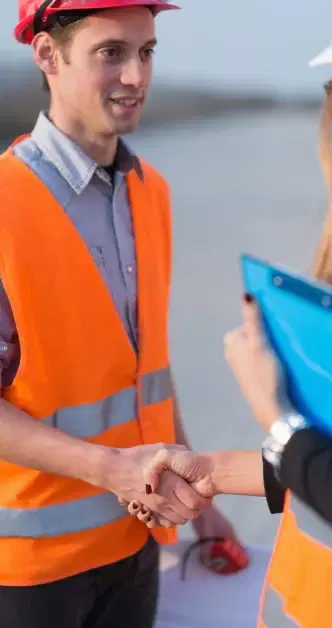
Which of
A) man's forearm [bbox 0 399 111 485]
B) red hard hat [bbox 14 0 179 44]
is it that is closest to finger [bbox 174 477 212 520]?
man's forearm [bbox 0 399 111 485]

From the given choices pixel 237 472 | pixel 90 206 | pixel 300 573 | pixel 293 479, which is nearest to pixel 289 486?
pixel 293 479

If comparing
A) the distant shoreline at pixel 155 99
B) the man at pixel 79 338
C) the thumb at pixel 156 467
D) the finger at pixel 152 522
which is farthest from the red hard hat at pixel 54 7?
the distant shoreline at pixel 155 99

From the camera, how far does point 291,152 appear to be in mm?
8133

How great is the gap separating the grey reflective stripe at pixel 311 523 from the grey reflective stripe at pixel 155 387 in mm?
433

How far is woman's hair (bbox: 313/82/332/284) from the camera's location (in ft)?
2.92

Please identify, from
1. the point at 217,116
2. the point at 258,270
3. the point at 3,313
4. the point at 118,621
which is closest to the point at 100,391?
the point at 3,313

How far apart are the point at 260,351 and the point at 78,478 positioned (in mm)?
510

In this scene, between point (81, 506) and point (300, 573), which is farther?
point (81, 506)

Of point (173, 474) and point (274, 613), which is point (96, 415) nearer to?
point (173, 474)

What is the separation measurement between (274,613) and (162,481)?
32cm

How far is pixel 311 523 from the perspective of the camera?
0.83 meters

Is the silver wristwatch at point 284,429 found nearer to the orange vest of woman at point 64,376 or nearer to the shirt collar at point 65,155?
the orange vest of woman at point 64,376

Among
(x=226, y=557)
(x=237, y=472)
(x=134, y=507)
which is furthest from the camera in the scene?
(x=226, y=557)

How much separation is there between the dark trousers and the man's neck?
66 cm
